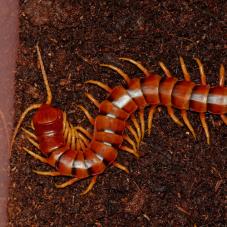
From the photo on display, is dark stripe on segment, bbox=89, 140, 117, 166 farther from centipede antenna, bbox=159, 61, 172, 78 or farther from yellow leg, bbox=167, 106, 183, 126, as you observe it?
centipede antenna, bbox=159, 61, 172, 78

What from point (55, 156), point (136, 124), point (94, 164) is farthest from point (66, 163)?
point (136, 124)

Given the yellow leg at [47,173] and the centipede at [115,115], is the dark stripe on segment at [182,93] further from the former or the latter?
the yellow leg at [47,173]

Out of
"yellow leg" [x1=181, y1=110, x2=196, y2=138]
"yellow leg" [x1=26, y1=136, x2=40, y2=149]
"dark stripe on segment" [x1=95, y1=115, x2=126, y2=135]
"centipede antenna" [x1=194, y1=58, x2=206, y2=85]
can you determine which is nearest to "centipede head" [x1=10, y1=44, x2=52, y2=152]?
"yellow leg" [x1=26, y1=136, x2=40, y2=149]

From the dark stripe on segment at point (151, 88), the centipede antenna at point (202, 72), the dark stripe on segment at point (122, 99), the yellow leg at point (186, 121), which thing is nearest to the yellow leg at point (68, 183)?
the dark stripe on segment at point (122, 99)

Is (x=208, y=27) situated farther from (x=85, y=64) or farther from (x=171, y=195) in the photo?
(x=171, y=195)

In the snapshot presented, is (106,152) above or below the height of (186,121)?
below

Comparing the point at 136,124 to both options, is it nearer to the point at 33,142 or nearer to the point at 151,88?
the point at 151,88
